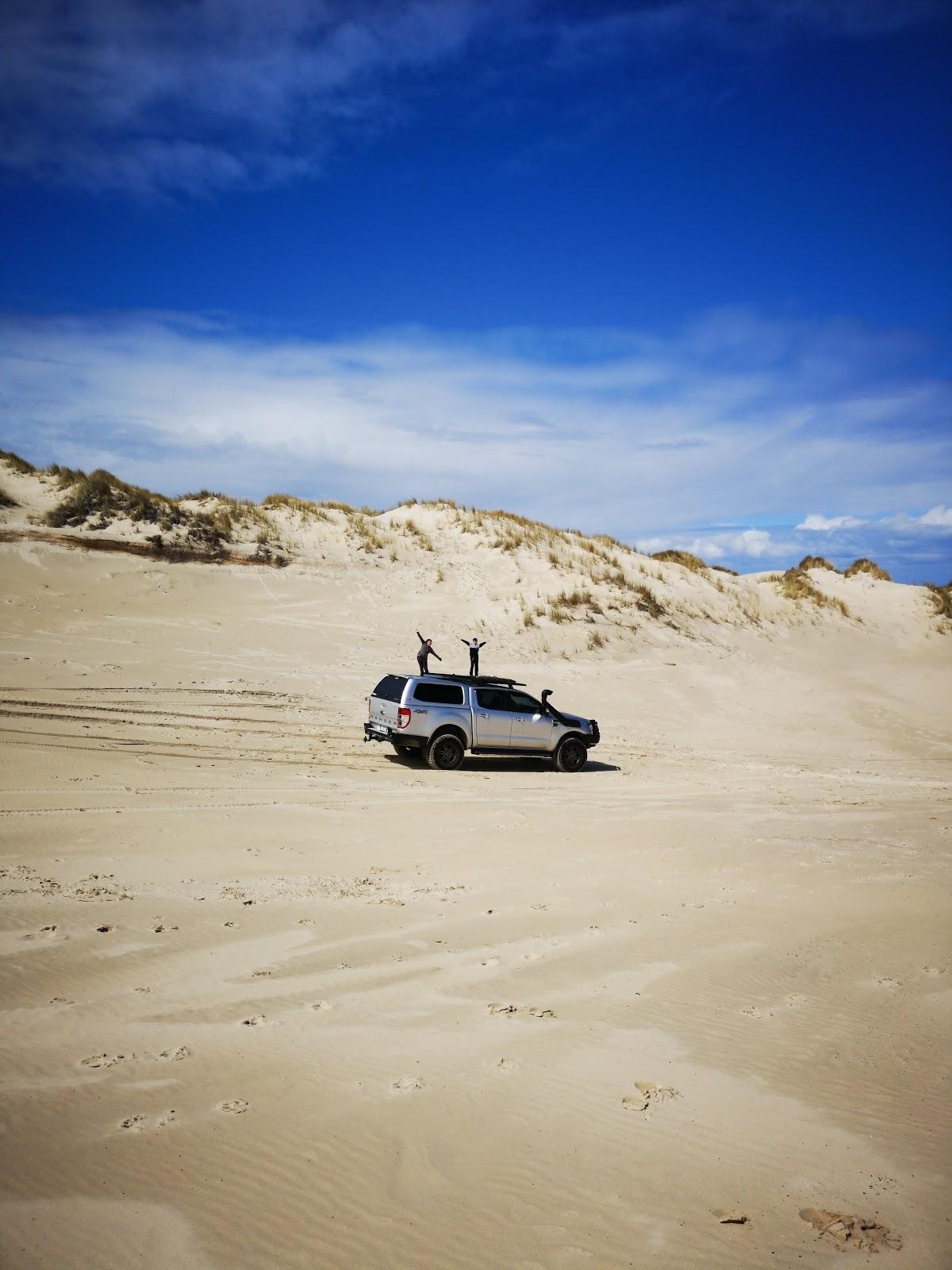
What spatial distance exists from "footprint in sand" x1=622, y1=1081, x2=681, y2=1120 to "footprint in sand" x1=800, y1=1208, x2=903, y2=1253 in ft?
3.12

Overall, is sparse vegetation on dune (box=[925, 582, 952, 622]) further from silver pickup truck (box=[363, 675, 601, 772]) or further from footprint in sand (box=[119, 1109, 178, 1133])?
footprint in sand (box=[119, 1109, 178, 1133])

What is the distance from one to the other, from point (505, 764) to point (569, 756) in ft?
4.96

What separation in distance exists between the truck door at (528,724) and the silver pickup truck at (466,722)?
2cm

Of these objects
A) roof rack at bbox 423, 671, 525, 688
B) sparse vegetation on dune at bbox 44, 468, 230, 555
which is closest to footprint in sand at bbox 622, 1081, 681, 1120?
roof rack at bbox 423, 671, 525, 688

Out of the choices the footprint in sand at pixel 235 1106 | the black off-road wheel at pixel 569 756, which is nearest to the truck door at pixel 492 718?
the black off-road wheel at pixel 569 756

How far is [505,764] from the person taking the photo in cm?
1764

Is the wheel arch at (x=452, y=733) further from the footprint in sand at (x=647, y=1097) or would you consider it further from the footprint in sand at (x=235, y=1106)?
the footprint in sand at (x=235, y=1106)

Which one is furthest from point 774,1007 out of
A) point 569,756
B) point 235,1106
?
point 569,756

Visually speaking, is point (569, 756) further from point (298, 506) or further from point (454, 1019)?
point (298, 506)

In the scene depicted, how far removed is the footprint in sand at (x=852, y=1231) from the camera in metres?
3.43

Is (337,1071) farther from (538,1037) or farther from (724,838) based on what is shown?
(724,838)

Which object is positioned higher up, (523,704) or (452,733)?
(523,704)

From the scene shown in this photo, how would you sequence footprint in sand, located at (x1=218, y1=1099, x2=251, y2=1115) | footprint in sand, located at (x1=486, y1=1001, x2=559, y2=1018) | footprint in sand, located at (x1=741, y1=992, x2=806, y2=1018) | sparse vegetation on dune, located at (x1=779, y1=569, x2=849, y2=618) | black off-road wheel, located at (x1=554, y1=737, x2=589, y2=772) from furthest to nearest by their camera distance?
sparse vegetation on dune, located at (x1=779, y1=569, x2=849, y2=618), black off-road wheel, located at (x1=554, y1=737, x2=589, y2=772), footprint in sand, located at (x1=741, y1=992, x2=806, y2=1018), footprint in sand, located at (x1=486, y1=1001, x2=559, y2=1018), footprint in sand, located at (x1=218, y1=1099, x2=251, y2=1115)

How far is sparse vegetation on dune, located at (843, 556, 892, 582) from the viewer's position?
4344cm
